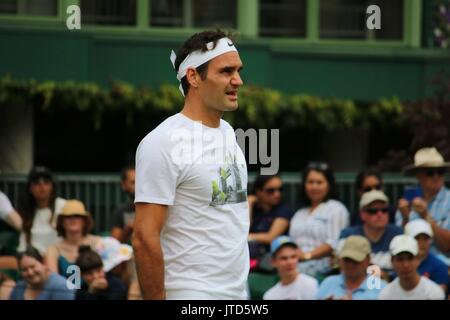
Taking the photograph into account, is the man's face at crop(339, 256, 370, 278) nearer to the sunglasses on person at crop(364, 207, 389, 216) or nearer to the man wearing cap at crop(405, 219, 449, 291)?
the man wearing cap at crop(405, 219, 449, 291)

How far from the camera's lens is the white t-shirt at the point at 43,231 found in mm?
11328

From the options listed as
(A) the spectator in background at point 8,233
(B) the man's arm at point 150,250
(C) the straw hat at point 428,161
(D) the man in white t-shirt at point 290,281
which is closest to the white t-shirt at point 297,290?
(D) the man in white t-shirt at point 290,281

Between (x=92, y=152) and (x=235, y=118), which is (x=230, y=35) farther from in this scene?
(x=92, y=152)

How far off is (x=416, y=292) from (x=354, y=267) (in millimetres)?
515

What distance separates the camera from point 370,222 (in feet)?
34.5

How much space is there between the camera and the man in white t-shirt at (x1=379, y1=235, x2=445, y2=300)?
9609mm

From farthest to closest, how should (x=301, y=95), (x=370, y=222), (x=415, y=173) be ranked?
1. (x=301, y=95)
2. (x=415, y=173)
3. (x=370, y=222)

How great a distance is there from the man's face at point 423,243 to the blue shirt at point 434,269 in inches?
2.6

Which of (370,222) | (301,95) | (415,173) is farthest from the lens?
(301,95)

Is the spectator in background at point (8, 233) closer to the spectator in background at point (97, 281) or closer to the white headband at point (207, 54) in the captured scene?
the spectator in background at point (97, 281)

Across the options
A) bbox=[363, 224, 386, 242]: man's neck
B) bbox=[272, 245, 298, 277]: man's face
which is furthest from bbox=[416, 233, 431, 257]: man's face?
bbox=[272, 245, 298, 277]: man's face
